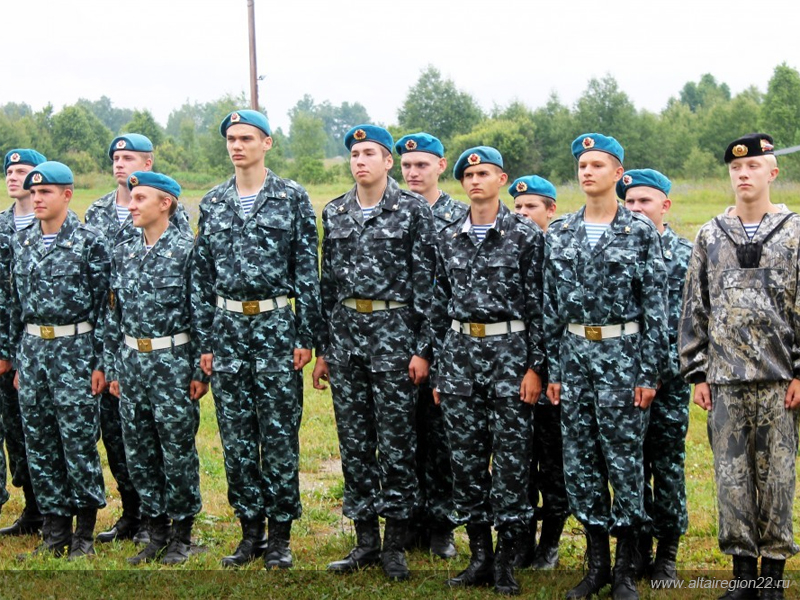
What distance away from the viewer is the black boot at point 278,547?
5559 mm

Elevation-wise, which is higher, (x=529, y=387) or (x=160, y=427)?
(x=529, y=387)

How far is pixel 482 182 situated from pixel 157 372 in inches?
87.3

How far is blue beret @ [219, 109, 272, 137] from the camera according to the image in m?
5.65

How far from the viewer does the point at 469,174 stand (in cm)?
539

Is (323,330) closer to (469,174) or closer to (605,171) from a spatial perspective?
(469,174)

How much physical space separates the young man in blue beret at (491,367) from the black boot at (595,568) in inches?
13.3

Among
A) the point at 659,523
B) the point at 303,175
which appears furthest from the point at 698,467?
the point at 303,175

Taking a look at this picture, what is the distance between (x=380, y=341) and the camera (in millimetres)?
5441

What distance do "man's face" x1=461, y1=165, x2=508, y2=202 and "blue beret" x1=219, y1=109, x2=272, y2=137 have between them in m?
1.29

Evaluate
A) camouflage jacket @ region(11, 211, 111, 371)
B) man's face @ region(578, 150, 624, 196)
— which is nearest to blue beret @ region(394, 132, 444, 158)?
man's face @ region(578, 150, 624, 196)

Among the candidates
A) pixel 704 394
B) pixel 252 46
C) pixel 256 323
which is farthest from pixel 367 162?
pixel 252 46

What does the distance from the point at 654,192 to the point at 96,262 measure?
3.51 m

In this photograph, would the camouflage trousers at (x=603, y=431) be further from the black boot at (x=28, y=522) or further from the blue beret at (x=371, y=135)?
the black boot at (x=28, y=522)

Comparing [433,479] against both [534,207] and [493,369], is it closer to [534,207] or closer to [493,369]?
[493,369]
